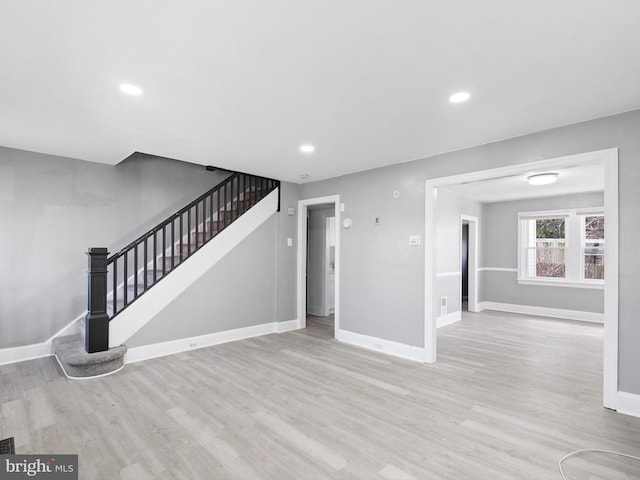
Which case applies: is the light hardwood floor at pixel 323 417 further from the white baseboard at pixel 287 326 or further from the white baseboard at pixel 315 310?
the white baseboard at pixel 315 310

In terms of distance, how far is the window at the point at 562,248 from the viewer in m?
6.72

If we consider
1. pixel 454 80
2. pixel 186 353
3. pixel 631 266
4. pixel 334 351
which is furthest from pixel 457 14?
pixel 186 353

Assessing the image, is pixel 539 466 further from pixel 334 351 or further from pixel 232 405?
pixel 334 351

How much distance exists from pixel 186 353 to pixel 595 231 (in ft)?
25.7

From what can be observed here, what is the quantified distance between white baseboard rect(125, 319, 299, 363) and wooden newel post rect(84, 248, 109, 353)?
1.41 feet

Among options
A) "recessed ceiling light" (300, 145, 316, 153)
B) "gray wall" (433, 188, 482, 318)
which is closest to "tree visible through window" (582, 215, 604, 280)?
"gray wall" (433, 188, 482, 318)

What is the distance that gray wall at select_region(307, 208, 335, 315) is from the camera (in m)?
6.90

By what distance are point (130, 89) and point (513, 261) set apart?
785cm

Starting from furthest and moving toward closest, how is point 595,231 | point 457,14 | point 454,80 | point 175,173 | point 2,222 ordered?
point 595,231, point 175,173, point 2,222, point 454,80, point 457,14

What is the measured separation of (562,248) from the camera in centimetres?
713

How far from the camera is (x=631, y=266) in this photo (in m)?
2.78

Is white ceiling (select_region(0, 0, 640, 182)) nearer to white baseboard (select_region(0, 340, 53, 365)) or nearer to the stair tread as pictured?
the stair tread

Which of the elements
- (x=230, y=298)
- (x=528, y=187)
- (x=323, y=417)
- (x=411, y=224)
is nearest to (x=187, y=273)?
(x=230, y=298)

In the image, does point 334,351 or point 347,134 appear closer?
point 347,134
